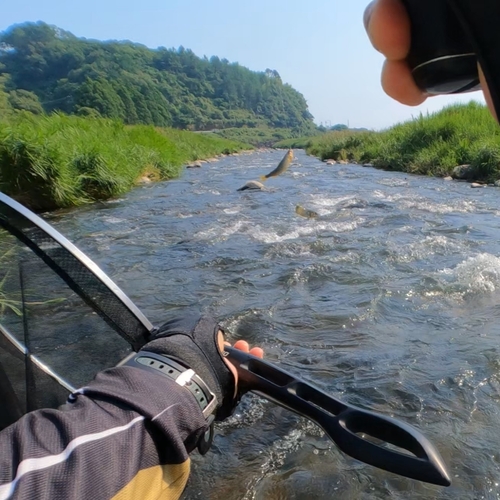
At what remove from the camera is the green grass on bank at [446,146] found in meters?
11.7

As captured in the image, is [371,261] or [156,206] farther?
[156,206]

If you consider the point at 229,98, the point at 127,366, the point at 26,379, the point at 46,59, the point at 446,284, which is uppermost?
the point at 46,59

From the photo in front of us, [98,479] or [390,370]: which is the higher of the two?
[98,479]

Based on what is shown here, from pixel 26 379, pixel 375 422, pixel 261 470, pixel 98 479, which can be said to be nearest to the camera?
pixel 98 479

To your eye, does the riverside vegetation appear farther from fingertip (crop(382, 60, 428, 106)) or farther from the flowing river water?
fingertip (crop(382, 60, 428, 106))

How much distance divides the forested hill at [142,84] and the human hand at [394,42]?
210 ft

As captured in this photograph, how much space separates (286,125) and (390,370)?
462 feet

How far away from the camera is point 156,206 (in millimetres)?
9203

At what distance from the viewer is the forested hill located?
75.4 m

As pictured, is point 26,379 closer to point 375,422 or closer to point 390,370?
point 375,422

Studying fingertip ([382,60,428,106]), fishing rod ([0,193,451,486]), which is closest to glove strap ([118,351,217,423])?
fishing rod ([0,193,451,486])

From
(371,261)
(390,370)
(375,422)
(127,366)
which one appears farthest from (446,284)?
(127,366)

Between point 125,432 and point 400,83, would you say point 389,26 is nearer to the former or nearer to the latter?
point 400,83

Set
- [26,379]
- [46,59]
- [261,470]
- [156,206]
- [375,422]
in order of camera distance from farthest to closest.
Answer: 1. [46,59]
2. [156,206]
3. [261,470]
4. [26,379]
5. [375,422]
